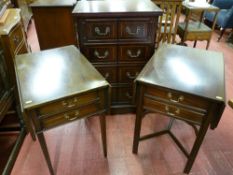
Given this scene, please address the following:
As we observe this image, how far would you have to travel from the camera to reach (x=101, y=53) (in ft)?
5.63

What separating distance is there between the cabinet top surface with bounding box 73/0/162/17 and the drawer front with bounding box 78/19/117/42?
0.22ft

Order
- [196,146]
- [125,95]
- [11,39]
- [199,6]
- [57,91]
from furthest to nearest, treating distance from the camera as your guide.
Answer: [199,6], [125,95], [11,39], [196,146], [57,91]

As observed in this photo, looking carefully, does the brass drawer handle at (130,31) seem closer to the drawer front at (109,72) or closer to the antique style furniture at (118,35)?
the antique style furniture at (118,35)

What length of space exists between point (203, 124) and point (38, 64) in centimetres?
111

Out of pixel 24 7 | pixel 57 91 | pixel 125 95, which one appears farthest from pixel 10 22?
pixel 24 7

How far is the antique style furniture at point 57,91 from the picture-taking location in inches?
42.4

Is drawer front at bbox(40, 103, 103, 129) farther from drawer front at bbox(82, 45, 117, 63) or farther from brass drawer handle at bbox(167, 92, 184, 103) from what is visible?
drawer front at bbox(82, 45, 117, 63)

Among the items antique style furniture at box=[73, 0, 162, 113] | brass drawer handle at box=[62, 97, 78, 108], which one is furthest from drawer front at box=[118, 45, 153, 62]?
brass drawer handle at box=[62, 97, 78, 108]

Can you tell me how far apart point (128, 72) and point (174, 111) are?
70cm

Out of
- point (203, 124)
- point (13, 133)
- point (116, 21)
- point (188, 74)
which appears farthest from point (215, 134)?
point (13, 133)

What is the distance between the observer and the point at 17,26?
1601 mm

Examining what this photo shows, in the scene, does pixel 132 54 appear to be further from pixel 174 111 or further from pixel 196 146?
pixel 196 146

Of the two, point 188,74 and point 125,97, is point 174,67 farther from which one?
point 125,97

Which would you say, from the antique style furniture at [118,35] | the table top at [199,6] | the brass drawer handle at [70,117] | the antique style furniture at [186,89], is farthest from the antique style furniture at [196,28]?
the brass drawer handle at [70,117]
